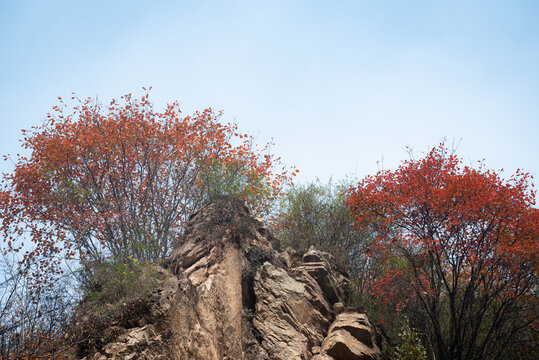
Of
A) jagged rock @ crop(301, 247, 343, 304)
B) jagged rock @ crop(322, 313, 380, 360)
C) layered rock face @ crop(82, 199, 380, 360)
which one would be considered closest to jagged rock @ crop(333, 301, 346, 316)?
layered rock face @ crop(82, 199, 380, 360)

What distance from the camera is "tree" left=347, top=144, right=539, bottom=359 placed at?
14.6 meters

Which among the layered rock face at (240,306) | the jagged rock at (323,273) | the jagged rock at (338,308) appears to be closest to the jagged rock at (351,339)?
the layered rock face at (240,306)

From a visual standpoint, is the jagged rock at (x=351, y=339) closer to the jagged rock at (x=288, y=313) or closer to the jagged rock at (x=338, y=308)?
the jagged rock at (x=338, y=308)

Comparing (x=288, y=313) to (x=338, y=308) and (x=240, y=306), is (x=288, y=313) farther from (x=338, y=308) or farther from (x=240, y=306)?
(x=338, y=308)

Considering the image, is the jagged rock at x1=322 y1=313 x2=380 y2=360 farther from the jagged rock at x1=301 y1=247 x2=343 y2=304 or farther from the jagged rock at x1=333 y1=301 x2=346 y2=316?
the jagged rock at x1=301 y1=247 x2=343 y2=304

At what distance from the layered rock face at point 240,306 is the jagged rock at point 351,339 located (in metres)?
0.03

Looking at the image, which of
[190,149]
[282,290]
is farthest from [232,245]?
[190,149]

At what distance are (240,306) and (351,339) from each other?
383 centimetres

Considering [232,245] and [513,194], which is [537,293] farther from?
[232,245]

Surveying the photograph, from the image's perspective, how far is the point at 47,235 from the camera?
1711 centimetres

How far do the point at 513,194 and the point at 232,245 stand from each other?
33.5 ft

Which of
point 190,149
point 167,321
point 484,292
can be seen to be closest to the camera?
point 167,321

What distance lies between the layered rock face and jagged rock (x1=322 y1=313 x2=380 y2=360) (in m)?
0.03

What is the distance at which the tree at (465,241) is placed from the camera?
47.8 ft
